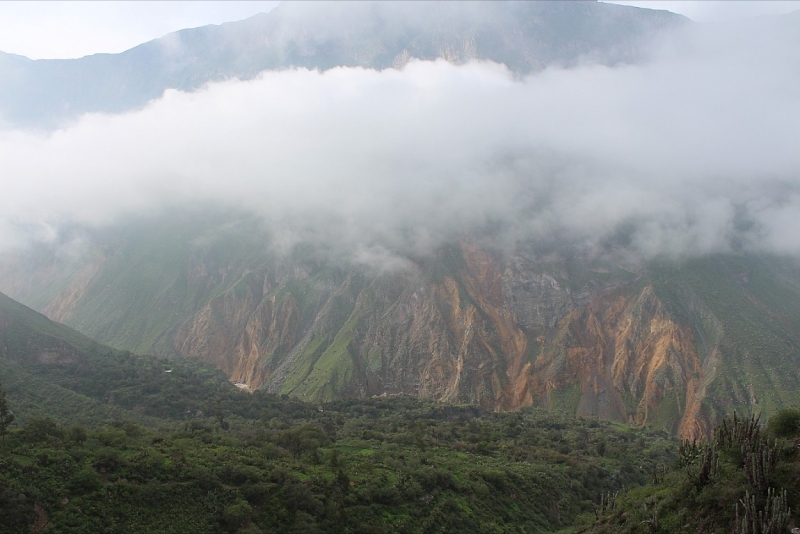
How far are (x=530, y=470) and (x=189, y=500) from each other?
6303cm

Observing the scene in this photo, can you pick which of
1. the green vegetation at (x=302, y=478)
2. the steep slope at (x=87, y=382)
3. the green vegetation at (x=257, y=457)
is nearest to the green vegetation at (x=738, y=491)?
the green vegetation at (x=302, y=478)

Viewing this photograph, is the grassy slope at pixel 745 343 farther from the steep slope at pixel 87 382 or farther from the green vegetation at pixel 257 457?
the steep slope at pixel 87 382

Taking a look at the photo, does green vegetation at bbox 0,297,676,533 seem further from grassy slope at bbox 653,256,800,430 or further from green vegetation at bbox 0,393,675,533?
grassy slope at bbox 653,256,800,430

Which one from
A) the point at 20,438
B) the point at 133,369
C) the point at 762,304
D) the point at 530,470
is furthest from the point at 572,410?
the point at 20,438

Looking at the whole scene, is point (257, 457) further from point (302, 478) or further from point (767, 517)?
point (767, 517)

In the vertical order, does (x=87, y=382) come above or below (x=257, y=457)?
above

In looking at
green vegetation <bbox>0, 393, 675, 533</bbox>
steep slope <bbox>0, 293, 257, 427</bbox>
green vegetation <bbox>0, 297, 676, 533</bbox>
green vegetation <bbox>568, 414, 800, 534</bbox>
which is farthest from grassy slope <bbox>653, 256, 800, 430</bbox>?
steep slope <bbox>0, 293, 257, 427</bbox>

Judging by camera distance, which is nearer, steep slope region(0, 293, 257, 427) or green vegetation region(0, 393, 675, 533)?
green vegetation region(0, 393, 675, 533)

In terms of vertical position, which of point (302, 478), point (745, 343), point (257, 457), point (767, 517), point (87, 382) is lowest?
point (302, 478)

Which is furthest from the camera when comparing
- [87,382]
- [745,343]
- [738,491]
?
[745,343]

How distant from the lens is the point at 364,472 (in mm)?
86625

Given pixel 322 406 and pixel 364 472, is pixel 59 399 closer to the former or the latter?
pixel 322 406

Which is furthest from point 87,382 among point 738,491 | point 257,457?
point 738,491

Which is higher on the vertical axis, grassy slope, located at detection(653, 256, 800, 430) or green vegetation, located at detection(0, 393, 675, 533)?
grassy slope, located at detection(653, 256, 800, 430)
